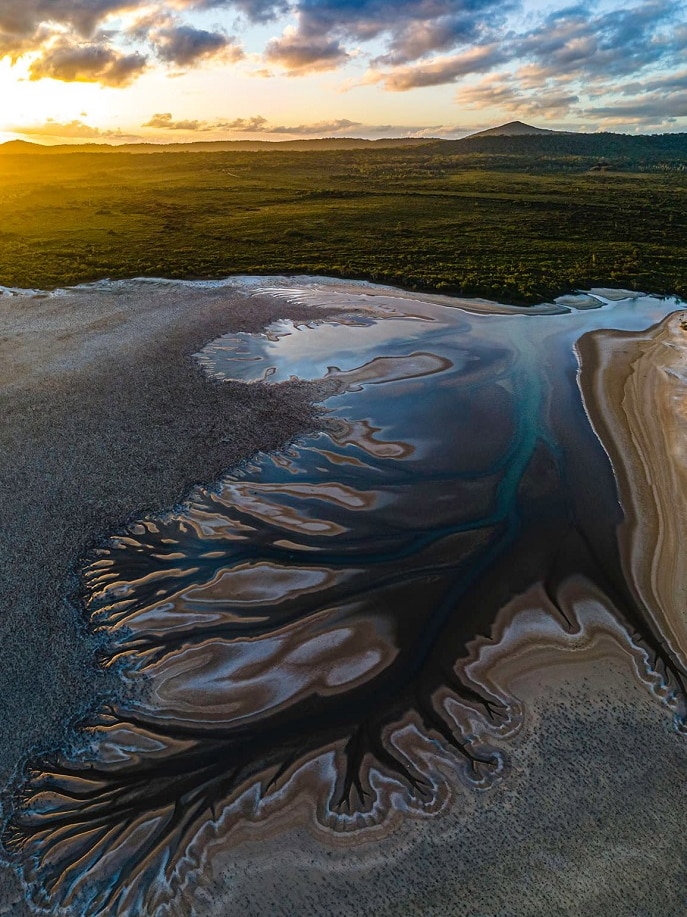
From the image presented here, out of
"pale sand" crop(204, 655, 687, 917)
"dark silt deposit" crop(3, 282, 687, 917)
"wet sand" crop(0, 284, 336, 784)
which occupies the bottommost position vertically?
"pale sand" crop(204, 655, 687, 917)

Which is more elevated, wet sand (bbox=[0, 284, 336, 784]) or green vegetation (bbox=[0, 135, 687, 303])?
green vegetation (bbox=[0, 135, 687, 303])

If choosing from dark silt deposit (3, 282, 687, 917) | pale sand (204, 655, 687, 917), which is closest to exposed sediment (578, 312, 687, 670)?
dark silt deposit (3, 282, 687, 917)

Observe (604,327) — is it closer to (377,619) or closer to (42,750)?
(377,619)

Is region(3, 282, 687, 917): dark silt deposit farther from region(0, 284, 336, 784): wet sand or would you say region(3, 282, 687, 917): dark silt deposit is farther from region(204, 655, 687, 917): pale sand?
region(0, 284, 336, 784): wet sand

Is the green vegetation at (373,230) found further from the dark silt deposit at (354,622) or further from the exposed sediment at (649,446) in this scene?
the dark silt deposit at (354,622)

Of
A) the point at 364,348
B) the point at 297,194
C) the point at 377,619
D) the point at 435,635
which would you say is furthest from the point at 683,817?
the point at 297,194

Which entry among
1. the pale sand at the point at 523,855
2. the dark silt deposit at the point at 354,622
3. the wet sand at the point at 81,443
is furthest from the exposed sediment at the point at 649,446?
the wet sand at the point at 81,443
